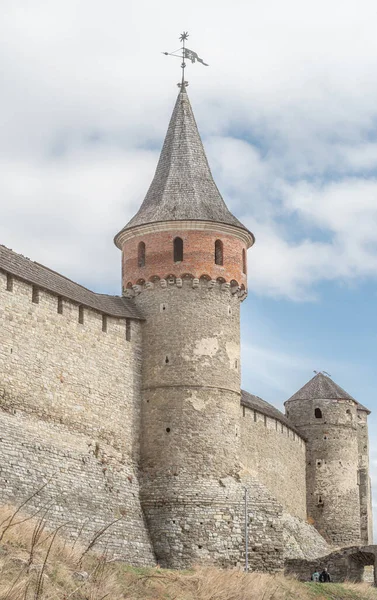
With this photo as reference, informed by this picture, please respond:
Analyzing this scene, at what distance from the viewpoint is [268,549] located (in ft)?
91.4

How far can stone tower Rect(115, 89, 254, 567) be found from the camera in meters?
27.2

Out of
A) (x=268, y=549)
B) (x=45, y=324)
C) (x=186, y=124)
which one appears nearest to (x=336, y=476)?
(x=268, y=549)

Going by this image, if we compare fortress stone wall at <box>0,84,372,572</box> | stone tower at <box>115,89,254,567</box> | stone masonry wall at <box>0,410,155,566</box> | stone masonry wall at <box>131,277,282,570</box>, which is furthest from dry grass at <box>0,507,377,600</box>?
stone tower at <box>115,89,254,567</box>

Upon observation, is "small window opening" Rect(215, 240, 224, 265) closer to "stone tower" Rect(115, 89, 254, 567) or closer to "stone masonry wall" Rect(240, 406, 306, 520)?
"stone tower" Rect(115, 89, 254, 567)

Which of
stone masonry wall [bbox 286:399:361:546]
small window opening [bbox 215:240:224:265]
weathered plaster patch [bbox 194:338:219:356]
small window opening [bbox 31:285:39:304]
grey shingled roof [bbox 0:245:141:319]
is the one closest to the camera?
grey shingled roof [bbox 0:245:141:319]

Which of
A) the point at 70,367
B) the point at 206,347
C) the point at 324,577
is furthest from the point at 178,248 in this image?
the point at 324,577

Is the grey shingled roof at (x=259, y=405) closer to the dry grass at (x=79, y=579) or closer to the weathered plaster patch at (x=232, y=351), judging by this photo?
the weathered plaster patch at (x=232, y=351)

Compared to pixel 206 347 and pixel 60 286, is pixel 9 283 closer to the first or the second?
pixel 60 286

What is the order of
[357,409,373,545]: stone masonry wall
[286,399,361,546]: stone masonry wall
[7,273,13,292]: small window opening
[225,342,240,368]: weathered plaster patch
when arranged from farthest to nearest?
[357,409,373,545]: stone masonry wall
[286,399,361,546]: stone masonry wall
[225,342,240,368]: weathered plaster patch
[7,273,13,292]: small window opening

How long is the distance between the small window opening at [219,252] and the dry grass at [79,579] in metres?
12.5

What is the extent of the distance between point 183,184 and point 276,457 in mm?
13949

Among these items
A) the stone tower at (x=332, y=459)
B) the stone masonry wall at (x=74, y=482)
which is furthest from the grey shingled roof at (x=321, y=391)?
the stone masonry wall at (x=74, y=482)

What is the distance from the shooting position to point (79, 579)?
13430mm

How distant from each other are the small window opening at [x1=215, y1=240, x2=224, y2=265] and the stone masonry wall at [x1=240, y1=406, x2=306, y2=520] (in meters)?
7.85
